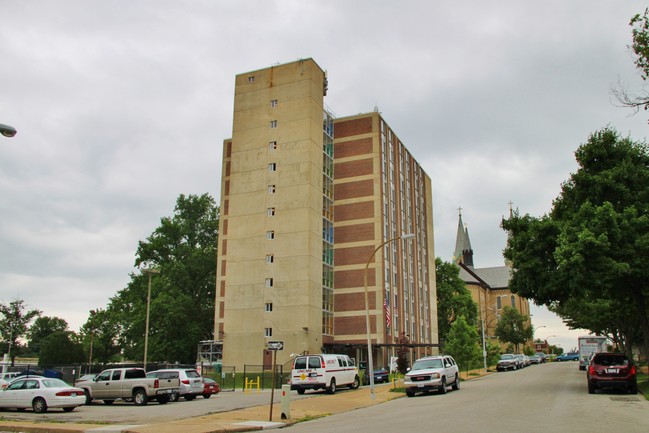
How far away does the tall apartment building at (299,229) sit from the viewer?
54.4 m

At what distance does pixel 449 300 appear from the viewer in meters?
86.1

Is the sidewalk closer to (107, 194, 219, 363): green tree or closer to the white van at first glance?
the white van

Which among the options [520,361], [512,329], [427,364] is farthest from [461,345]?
[512,329]

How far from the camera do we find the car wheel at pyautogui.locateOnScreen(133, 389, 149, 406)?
26439 millimetres

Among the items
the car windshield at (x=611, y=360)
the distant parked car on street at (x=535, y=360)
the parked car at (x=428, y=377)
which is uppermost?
the car windshield at (x=611, y=360)

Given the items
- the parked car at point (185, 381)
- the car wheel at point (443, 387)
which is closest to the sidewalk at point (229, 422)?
the car wheel at point (443, 387)

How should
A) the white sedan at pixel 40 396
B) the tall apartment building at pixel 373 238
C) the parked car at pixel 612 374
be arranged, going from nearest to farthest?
1. the white sedan at pixel 40 396
2. the parked car at pixel 612 374
3. the tall apartment building at pixel 373 238

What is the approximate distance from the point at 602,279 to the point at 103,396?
2411 centimetres

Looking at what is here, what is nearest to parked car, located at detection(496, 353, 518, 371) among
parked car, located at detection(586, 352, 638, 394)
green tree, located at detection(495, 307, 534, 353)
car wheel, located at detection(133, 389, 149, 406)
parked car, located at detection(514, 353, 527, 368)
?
parked car, located at detection(514, 353, 527, 368)

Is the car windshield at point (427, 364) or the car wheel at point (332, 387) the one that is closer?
the car windshield at point (427, 364)

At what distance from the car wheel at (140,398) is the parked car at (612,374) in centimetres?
2080

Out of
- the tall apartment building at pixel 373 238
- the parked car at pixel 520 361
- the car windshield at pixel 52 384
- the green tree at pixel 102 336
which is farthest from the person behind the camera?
the green tree at pixel 102 336

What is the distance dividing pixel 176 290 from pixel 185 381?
38365 millimetres

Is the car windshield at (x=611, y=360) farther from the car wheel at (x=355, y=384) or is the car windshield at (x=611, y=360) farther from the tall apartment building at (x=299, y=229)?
the tall apartment building at (x=299, y=229)
